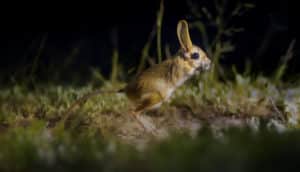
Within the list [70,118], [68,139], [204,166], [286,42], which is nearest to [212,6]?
[286,42]

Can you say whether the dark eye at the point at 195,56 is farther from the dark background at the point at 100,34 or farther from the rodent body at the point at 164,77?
the dark background at the point at 100,34

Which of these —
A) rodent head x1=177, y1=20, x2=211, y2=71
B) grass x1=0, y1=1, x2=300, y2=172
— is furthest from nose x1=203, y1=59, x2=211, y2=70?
grass x1=0, y1=1, x2=300, y2=172

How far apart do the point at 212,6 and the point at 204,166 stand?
4.53m

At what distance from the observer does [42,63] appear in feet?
23.4

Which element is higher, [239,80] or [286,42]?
[286,42]

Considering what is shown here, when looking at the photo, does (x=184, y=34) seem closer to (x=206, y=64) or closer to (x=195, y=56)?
(x=195, y=56)

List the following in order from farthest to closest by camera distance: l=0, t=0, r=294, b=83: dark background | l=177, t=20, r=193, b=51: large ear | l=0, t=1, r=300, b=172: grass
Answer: l=0, t=0, r=294, b=83: dark background
l=177, t=20, r=193, b=51: large ear
l=0, t=1, r=300, b=172: grass

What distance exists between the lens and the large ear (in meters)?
4.45

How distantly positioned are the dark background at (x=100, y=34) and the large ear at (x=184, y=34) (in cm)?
141

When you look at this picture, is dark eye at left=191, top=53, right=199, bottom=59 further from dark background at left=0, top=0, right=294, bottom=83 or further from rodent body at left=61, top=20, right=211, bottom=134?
dark background at left=0, top=0, right=294, bottom=83

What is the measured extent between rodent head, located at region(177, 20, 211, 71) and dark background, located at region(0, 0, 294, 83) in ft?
4.62

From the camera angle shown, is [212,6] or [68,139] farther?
[212,6]

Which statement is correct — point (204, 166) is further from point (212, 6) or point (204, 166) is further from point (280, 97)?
point (212, 6)

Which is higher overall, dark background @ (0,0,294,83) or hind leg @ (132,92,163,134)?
dark background @ (0,0,294,83)
